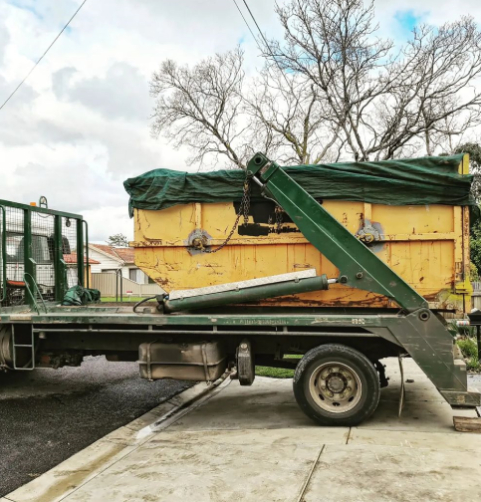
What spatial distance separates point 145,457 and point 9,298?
11.3 feet

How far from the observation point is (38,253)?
7.91m

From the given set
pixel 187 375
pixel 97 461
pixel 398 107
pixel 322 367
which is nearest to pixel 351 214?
pixel 322 367

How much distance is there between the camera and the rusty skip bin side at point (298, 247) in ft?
20.3

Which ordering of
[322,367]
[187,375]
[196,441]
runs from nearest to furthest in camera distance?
[196,441] → [322,367] → [187,375]

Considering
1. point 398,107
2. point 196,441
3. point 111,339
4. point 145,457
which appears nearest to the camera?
point 145,457

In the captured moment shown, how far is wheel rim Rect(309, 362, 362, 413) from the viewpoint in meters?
5.92

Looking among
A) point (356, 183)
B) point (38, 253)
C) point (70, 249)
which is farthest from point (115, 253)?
point (356, 183)

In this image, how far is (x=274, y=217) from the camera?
660 cm

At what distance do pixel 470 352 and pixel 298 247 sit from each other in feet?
16.2

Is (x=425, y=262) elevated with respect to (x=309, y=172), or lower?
lower

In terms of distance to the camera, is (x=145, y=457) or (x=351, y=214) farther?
(x=351, y=214)

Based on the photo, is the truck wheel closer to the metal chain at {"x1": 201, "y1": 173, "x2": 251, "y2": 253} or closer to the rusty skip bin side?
the rusty skip bin side

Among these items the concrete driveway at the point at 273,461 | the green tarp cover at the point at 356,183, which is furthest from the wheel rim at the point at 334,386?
the green tarp cover at the point at 356,183

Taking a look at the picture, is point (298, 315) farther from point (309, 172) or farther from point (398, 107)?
point (398, 107)
